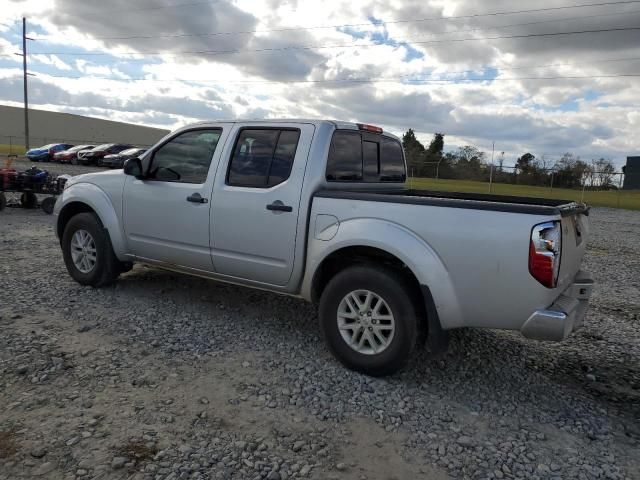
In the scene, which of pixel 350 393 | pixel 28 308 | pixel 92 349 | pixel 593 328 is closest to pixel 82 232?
pixel 28 308

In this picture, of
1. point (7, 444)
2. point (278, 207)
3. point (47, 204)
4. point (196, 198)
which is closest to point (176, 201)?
point (196, 198)

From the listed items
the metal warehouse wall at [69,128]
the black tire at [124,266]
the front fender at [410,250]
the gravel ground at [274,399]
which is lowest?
the gravel ground at [274,399]

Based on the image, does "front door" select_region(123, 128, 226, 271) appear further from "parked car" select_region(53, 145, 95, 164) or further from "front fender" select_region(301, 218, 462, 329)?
"parked car" select_region(53, 145, 95, 164)

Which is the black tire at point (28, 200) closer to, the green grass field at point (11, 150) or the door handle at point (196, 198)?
the door handle at point (196, 198)

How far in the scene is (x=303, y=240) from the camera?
4203 mm

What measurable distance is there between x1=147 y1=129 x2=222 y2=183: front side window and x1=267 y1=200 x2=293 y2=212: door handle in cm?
90

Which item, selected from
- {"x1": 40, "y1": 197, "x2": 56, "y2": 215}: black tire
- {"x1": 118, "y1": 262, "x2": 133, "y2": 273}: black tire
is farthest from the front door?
{"x1": 40, "y1": 197, "x2": 56, "y2": 215}: black tire

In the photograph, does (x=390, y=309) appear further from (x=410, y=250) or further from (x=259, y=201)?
(x=259, y=201)

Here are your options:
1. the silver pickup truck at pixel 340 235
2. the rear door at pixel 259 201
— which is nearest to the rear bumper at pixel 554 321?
the silver pickup truck at pixel 340 235

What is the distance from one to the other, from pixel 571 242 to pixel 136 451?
316 cm

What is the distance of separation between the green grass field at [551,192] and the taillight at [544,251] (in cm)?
2453

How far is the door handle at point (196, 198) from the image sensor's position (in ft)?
15.6

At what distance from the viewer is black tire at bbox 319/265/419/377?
3.68 m

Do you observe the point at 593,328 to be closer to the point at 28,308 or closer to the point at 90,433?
the point at 90,433
